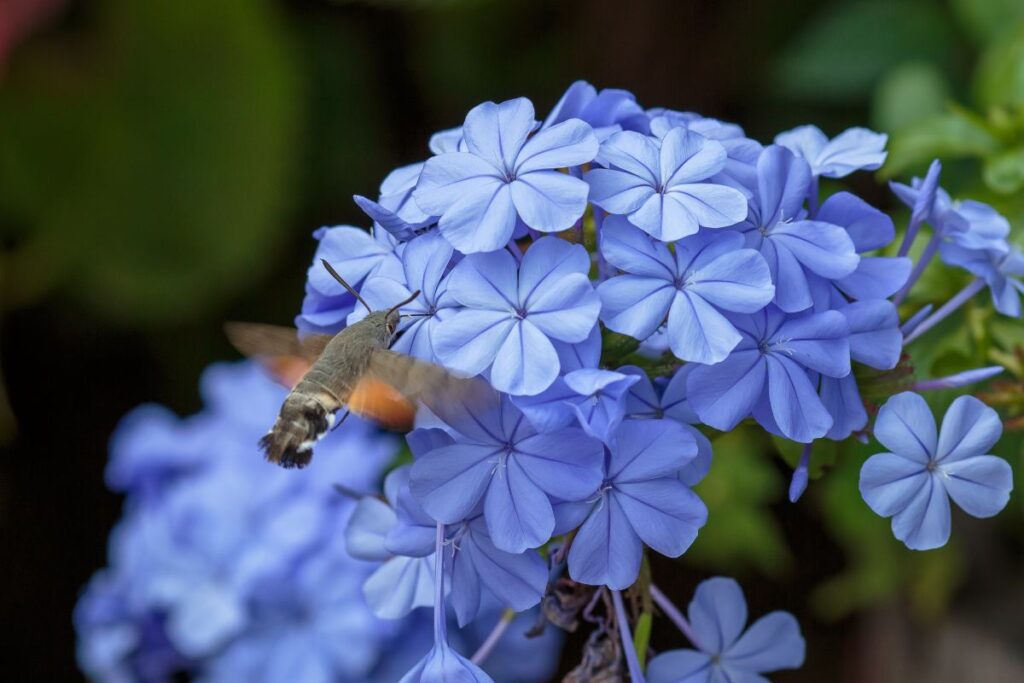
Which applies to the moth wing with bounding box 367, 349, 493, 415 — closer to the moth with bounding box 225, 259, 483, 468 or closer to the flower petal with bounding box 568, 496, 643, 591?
the moth with bounding box 225, 259, 483, 468

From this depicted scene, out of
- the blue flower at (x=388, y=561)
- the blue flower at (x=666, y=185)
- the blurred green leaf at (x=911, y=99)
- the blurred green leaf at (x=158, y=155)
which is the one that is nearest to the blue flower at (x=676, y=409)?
the blue flower at (x=666, y=185)

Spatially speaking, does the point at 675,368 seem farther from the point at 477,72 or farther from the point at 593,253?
the point at 477,72

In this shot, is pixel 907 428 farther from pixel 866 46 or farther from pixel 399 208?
pixel 866 46

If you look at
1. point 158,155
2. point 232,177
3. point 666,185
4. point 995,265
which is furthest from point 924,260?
point 158,155

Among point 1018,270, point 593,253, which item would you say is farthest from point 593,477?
point 1018,270

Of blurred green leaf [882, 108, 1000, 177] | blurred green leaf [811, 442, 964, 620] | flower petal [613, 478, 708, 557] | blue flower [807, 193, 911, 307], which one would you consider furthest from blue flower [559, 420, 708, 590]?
blurred green leaf [811, 442, 964, 620]

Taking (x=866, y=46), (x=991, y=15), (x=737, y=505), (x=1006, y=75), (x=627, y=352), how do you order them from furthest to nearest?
(x=866, y=46), (x=737, y=505), (x=991, y=15), (x=1006, y=75), (x=627, y=352)
